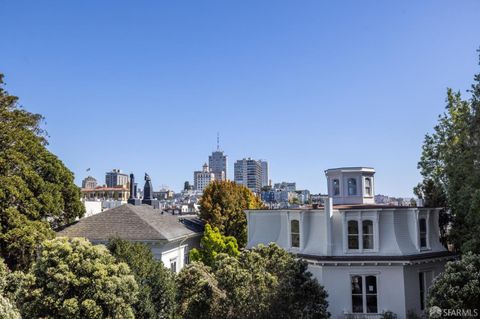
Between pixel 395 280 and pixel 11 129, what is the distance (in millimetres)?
24917

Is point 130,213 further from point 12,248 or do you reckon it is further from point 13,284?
point 13,284

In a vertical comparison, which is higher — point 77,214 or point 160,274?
point 77,214

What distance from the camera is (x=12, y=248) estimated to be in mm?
25375

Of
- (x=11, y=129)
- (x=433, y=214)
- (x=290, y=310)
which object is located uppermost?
Answer: (x=11, y=129)

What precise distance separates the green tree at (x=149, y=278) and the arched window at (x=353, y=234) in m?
9.66

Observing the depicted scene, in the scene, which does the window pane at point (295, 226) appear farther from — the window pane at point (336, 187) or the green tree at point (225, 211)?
the green tree at point (225, 211)

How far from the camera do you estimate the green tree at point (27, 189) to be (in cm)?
2573

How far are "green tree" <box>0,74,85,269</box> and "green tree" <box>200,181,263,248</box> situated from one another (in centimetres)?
1060

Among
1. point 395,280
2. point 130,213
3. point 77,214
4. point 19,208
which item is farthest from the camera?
point 77,214

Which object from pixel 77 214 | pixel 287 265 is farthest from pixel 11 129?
pixel 287 265

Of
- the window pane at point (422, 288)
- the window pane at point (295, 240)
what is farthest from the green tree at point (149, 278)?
the window pane at point (422, 288)

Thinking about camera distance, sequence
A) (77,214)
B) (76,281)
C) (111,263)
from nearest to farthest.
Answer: (76,281) < (111,263) < (77,214)

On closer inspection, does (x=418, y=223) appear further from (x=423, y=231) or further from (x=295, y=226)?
(x=295, y=226)

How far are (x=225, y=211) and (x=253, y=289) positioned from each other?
68.6 feet
